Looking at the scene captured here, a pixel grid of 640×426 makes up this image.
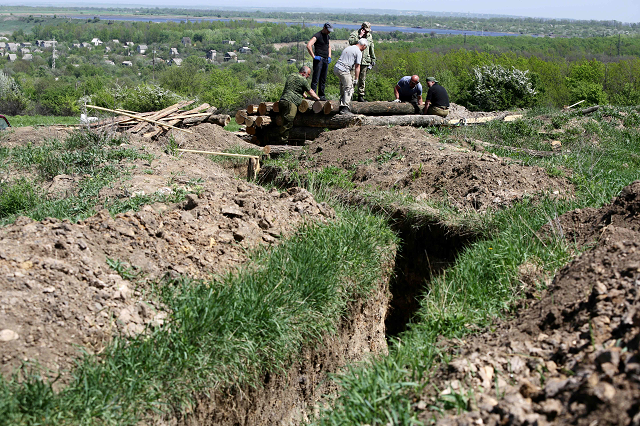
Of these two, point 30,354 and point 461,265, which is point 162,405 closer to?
point 30,354

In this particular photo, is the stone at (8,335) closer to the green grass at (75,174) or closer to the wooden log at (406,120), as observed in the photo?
the green grass at (75,174)

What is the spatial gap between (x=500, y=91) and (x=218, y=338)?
18784 millimetres

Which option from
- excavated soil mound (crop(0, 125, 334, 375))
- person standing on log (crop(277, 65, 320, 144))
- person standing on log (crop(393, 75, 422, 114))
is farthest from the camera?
person standing on log (crop(393, 75, 422, 114))

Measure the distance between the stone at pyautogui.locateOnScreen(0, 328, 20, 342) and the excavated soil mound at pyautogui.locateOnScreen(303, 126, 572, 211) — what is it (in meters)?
5.30

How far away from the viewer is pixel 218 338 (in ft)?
14.2

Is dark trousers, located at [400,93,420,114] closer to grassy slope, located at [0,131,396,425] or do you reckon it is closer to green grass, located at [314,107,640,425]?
green grass, located at [314,107,640,425]

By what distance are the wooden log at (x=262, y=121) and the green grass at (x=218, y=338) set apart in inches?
289

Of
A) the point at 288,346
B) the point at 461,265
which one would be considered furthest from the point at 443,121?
the point at 288,346

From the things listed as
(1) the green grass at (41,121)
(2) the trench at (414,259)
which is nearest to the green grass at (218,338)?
(2) the trench at (414,259)

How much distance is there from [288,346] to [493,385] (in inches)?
70.6

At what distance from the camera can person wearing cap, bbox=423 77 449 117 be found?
13.5 meters

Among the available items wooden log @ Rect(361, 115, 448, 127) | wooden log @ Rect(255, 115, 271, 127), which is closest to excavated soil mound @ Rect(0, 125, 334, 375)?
wooden log @ Rect(361, 115, 448, 127)

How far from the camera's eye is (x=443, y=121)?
13.1 m

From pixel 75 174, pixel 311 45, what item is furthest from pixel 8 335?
pixel 311 45
